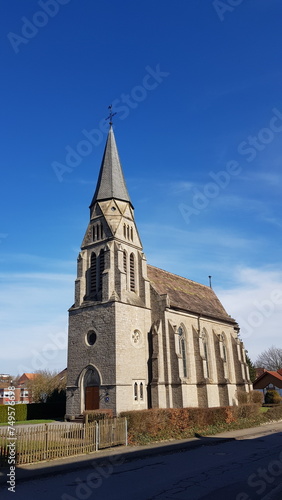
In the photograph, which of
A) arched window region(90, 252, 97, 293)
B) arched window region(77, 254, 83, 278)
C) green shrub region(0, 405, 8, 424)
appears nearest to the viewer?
arched window region(90, 252, 97, 293)

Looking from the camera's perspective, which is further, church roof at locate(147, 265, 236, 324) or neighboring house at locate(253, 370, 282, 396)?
neighboring house at locate(253, 370, 282, 396)

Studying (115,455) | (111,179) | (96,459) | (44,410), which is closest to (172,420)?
(115,455)

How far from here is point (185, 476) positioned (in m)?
12.2

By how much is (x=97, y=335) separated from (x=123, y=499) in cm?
1848

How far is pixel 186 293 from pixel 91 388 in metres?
15.8

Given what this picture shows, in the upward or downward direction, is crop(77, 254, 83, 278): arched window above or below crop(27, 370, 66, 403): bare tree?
above

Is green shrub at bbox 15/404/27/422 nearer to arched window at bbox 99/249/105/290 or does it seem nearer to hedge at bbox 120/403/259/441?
arched window at bbox 99/249/105/290

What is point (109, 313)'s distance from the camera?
27719 mm

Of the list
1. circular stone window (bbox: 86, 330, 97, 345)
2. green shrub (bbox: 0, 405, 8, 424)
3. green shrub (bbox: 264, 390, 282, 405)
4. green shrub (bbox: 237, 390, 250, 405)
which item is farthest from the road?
green shrub (bbox: 264, 390, 282, 405)

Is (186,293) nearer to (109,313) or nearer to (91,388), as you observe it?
(109,313)

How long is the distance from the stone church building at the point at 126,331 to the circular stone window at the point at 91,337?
0.08 metres

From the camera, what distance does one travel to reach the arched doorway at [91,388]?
26737mm

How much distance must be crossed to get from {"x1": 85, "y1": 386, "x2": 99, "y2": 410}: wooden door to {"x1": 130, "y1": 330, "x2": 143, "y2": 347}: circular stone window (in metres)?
4.31

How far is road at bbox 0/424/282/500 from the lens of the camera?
1011 centimetres
